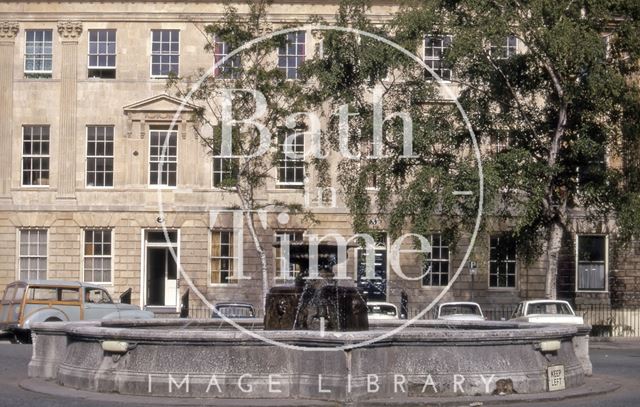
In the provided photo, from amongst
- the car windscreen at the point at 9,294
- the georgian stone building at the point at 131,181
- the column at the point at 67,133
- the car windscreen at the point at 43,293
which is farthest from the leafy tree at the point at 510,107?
the column at the point at 67,133

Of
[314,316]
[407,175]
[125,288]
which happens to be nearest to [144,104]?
[125,288]

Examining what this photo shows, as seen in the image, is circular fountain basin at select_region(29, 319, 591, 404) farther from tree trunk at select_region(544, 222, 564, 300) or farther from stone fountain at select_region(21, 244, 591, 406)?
tree trunk at select_region(544, 222, 564, 300)

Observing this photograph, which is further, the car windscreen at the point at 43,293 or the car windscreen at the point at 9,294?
the car windscreen at the point at 9,294

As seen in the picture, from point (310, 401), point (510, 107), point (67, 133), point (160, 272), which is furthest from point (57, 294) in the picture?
point (310, 401)

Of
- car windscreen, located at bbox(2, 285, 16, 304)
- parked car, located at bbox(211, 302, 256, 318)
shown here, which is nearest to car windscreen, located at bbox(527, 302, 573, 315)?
parked car, located at bbox(211, 302, 256, 318)

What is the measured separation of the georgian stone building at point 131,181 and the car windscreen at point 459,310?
8.96 m

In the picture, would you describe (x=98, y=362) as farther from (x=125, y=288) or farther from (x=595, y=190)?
(x=125, y=288)

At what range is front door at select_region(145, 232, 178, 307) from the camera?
166ft

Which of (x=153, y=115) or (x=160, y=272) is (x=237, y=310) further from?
(x=153, y=115)

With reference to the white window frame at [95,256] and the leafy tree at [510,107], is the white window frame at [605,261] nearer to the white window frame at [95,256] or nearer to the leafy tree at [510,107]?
the leafy tree at [510,107]

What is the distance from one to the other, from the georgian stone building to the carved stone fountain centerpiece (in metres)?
25.5

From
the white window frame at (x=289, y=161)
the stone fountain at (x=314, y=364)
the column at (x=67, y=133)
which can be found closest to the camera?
the stone fountain at (x=314, y=364)

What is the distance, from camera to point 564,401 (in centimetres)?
2017

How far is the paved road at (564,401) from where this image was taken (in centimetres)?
1945
